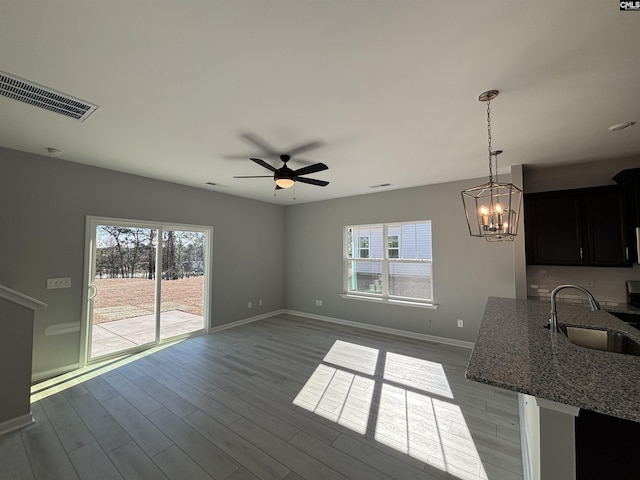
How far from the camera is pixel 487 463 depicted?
1.89 m

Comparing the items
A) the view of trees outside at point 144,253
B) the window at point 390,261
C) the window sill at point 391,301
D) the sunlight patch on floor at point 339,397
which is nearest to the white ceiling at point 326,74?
the view of trees outside at point 144,253

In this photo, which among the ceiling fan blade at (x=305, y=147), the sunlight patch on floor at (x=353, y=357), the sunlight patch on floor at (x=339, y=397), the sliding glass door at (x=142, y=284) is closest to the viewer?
the sunlight patch on floor at (x=339, y=397)

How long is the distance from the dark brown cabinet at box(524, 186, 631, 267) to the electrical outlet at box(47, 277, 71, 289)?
624 centimetres

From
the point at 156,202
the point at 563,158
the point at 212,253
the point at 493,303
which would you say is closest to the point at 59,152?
the point at 156,202

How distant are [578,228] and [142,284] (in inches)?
251

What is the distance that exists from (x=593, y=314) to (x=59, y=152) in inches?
232

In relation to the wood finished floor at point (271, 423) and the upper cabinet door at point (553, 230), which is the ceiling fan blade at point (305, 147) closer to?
the wood finished floor at point (271, 423)

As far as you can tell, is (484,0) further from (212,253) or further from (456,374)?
(212,253)

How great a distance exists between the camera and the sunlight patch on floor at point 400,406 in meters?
2.00

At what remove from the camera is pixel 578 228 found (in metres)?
3.23

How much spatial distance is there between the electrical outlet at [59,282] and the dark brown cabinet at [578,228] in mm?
6242

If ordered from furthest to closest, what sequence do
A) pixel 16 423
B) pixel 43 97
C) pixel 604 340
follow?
pixel 16 423
pixel 43 97
pixel 604 340

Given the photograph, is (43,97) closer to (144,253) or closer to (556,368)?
(144,253)

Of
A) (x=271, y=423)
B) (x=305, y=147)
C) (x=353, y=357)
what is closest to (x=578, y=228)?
(x=353, y=357)
